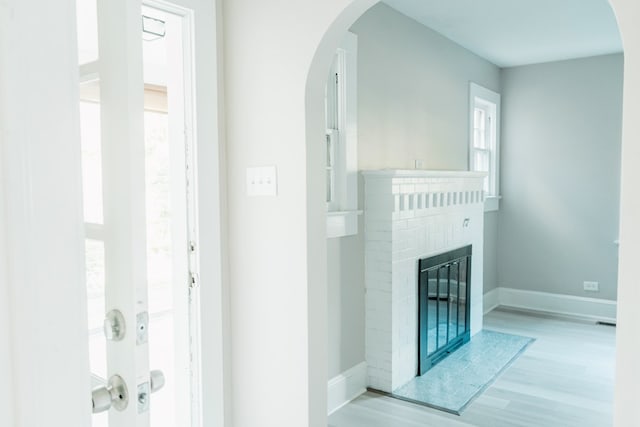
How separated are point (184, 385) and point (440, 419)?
1.54m

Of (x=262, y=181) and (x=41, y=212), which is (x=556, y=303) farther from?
(x=41, y=212)

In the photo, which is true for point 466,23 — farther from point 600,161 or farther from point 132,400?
point 132,400

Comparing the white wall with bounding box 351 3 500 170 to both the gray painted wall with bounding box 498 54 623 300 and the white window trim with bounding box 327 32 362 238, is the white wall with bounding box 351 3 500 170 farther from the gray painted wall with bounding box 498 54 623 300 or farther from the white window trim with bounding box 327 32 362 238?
the gray painted wall with bounding box 498 54 623 300

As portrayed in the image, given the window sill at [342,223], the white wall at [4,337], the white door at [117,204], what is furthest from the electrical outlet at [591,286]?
the white wall at [4,337]

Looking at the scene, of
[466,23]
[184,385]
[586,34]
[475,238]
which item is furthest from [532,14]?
[184,385]

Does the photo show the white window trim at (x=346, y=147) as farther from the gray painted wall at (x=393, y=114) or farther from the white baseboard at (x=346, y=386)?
the white baseboard at (x=346, y=386)

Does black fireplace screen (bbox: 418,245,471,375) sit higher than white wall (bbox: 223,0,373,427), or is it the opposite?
white wall (bbox: 223,0,373,427)

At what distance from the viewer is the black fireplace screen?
3467 millimetres

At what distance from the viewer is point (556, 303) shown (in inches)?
204

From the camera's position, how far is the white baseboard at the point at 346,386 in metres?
2.91

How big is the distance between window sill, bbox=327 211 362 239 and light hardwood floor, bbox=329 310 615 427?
1.06 metres

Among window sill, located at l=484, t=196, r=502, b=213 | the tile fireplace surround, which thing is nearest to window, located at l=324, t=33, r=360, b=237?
the tile fireplace surround

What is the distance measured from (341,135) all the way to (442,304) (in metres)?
1.62

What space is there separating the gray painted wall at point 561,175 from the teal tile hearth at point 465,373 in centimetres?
130
